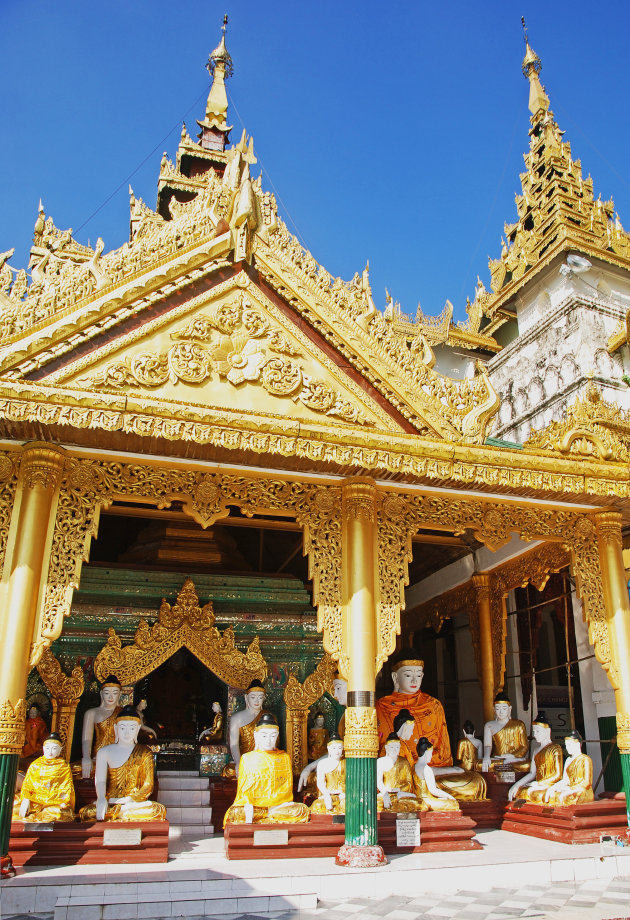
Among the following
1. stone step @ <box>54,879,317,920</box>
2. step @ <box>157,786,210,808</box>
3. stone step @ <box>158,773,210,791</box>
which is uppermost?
stone step @ <box>158,773,210,791</box>

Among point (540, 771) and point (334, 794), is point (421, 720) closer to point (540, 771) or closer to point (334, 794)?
point (540, 771)

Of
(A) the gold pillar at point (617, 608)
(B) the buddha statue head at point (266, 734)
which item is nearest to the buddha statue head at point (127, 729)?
(B) the buddha statue head at point (266, 734)

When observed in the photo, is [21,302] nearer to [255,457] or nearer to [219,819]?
[255,457]

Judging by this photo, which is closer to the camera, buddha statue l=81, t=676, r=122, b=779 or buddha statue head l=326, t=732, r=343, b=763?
buddha statue head l=326, t=732, r=343, b=763

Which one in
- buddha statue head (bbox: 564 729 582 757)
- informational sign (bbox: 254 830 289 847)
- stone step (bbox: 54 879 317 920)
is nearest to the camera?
stone step (bbox: 54 879 317 920)

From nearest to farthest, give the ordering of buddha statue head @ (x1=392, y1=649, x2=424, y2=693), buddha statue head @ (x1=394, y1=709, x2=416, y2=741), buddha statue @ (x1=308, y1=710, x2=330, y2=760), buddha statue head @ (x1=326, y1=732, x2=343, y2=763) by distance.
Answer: buddha statue head @ (x1=326, y1=732, x2=343, y2=763) → buddha statue head @ (x1=394, y1=709, x2=416, y2=741) → buddha statue @ (x1=308, y1=710, x2=330, y2=760) → buddha statue head @ (x1=392, y1=649, x2=424, y2=693)

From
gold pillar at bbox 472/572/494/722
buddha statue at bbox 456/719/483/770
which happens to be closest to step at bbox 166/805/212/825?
buddha statue at bbox 456/719/483/770

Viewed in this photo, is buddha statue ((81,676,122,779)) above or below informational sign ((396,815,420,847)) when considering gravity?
above

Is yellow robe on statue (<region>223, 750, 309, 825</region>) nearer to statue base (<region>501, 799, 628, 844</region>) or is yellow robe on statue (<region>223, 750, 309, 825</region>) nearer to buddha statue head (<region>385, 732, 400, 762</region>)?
buddha statue head (<region>385, 732, 400, 762</region>)

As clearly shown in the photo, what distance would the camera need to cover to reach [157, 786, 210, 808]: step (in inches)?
328

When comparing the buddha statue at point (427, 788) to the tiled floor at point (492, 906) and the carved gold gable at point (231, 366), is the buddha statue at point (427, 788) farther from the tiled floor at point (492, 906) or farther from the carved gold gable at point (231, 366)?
the carved gold gable at point (231, 366)

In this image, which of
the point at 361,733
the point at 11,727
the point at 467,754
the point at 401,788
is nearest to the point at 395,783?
the point at 401,788

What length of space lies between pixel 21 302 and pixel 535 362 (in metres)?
16.9

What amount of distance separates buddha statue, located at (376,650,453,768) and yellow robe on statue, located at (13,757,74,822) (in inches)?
150
